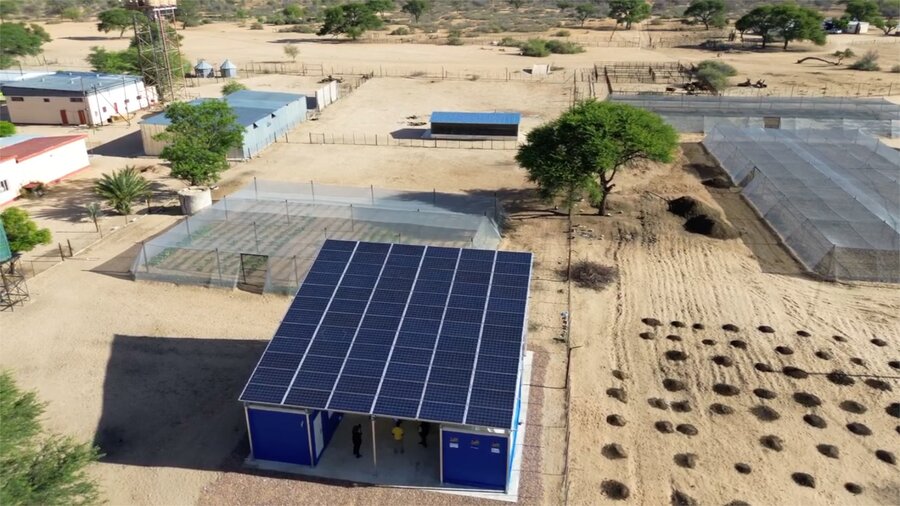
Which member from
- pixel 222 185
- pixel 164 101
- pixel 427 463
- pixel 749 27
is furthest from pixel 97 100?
pixel 749 27

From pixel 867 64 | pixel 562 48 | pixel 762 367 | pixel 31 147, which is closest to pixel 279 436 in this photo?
pixel 762 367

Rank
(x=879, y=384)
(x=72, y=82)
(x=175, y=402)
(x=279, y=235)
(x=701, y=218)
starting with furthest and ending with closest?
(x=72, y=82) < (x=701, y=218) < (x=279, y=235) < (x=879, y=384) < (x=175, y=402)

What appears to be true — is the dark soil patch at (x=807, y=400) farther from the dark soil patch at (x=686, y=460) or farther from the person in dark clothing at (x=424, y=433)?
the person in dark clothing at (x=424, y=433)

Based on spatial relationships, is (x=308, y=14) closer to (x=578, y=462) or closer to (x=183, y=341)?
(x=183, y=341)

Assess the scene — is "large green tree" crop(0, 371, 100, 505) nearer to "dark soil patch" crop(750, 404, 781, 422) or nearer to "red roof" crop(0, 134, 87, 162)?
"dark soil patch" crop(750, 404, 781, 422)

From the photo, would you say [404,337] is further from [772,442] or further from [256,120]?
[256,120]

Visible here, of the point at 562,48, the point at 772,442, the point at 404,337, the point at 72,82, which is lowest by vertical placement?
the point at 772,442
